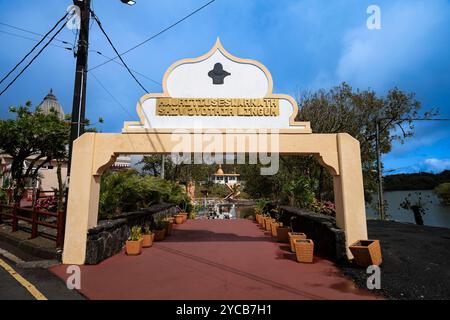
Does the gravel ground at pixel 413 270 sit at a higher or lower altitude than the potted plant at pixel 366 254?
lower

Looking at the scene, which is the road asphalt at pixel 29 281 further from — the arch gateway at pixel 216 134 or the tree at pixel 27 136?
the tree at pixel 27 136

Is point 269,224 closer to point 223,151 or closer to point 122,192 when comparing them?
point 223,151

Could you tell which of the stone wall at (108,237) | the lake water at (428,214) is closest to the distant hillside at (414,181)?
the lake water at (428,214)

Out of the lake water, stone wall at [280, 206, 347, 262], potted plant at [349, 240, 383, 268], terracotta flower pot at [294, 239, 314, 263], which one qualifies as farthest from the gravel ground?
the lake water

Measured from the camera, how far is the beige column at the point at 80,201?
662 cm

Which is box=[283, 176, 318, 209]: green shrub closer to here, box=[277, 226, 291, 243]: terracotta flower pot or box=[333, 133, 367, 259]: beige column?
box=[277, 226, 291, 243]: terracotta flower pot

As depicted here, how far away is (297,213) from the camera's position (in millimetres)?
10297

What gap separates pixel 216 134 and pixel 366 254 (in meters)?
4.62

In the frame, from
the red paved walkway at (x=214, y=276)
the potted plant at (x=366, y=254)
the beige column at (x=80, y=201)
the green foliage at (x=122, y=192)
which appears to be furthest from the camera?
the green foliage at (x=122, y=192)

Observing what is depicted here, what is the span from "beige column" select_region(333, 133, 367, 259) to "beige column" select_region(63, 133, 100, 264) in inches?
259

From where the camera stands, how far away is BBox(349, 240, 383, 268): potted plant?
20.0 feet

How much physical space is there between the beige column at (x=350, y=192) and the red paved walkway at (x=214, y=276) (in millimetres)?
1086

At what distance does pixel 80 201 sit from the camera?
6824 millimetres
